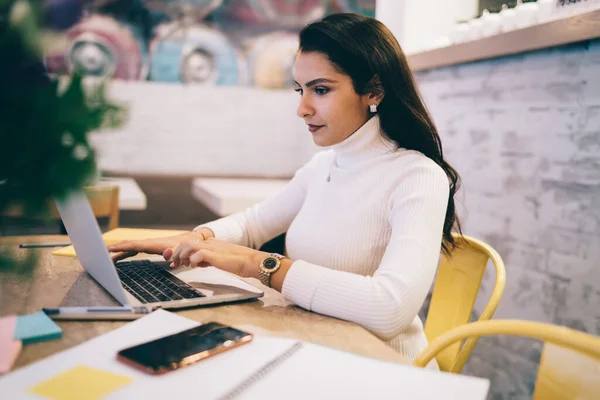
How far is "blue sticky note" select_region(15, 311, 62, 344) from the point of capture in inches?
27.6

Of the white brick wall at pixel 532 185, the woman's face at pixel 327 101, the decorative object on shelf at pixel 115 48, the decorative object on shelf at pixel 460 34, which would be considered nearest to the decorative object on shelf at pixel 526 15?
the white brick wall at pixel 532 185

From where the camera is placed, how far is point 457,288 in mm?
1366

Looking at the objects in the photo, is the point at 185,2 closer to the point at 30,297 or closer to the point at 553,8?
the point at 553,8

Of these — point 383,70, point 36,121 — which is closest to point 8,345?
point 36,121

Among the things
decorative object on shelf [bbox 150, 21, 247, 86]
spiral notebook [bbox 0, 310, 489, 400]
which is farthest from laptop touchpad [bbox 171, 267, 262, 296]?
decorative object on shelf [bbox 150, 21, 247, 86]

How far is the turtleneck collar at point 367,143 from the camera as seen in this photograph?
133cm

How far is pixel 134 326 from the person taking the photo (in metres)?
0.75

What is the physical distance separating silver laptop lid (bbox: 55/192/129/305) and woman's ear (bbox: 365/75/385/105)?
78 centimetres

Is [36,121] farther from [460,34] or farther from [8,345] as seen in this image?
[460,34]

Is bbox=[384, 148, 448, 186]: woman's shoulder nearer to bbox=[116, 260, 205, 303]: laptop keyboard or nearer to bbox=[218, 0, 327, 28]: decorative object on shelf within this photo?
bbox=[116, 260, 205, 303]: laptop keyboard

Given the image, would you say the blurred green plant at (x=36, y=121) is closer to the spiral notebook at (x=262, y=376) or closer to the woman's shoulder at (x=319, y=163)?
the spiral notebook at (x=262, y=376)

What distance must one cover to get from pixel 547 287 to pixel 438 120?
3.11ft

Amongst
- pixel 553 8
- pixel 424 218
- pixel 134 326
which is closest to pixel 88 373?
pixel 134 326

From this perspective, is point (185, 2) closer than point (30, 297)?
No
